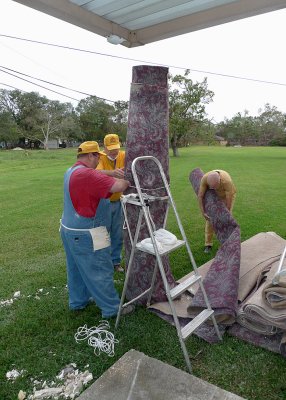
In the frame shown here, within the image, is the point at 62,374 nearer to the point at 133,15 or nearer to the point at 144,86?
the point at 144,86

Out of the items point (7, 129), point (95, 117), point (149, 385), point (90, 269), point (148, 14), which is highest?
point (95, 117)

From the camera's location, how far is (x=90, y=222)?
330 cm

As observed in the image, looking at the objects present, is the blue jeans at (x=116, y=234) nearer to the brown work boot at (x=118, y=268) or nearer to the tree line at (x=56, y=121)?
the brown work boot at (x=118, y=268)

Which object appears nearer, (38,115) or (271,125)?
(38,115)

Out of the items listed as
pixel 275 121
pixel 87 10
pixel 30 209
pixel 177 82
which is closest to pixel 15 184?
pixel 30 209

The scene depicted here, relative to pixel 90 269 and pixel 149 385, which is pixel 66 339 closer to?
pixel 90 269

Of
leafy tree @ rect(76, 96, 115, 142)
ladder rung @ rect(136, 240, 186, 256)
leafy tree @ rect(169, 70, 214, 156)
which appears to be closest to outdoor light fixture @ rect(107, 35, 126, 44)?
ladder rung @ rect(136, 240, 186, 256)

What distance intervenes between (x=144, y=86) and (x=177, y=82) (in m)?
27.3

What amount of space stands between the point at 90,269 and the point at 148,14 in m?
3.40

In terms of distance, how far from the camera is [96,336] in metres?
3.30

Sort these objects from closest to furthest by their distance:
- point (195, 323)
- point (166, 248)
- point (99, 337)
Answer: point (195, 323), point (166, 248), point (99, 337)

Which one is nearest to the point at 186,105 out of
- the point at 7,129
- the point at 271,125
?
the point at 7,129

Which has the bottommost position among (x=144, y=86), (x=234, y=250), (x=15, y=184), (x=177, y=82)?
(x=15, y=184)

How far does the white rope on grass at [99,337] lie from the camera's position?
Answer: 3088mm
